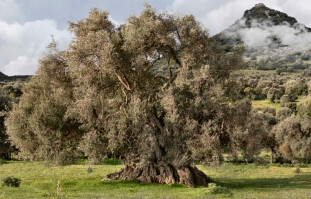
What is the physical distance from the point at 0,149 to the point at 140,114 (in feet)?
139

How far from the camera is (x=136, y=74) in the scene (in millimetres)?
27625

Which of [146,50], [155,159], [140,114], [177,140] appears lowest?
[155,159]

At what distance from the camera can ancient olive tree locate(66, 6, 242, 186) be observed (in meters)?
24.5

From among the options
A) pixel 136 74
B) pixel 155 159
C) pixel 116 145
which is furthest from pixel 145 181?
pixel 136 74

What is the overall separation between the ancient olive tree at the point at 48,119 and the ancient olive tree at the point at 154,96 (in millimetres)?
2269

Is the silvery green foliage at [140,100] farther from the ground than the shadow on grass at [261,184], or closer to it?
farther from the ground

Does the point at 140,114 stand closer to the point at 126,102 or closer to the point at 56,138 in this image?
the point at 126,102

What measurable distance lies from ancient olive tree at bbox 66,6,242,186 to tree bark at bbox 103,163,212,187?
10cm

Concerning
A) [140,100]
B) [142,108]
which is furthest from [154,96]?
[142,108]

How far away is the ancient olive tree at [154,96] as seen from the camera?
24.5 metres

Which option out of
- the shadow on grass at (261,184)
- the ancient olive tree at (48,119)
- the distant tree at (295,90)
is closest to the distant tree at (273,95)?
the distant tree at (295,90)

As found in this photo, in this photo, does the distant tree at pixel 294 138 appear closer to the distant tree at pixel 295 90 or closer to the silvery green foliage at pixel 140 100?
the silvery green foliage at pixel 140 100

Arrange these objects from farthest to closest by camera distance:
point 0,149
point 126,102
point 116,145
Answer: point 0,149, point 126,102, point 116,145

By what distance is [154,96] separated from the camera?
27.8m
